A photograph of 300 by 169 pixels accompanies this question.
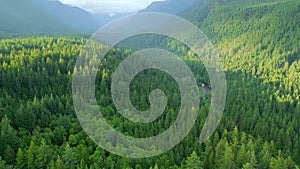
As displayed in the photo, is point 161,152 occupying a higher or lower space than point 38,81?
lower

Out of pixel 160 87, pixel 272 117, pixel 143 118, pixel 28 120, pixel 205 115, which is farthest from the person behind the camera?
pixel 160 87

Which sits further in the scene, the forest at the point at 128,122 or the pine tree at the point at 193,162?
the pine tree at the point at 193,162

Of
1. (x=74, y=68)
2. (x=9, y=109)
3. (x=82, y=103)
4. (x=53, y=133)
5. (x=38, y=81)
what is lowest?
(x=53, y=133)

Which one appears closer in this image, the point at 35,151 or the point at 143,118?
the point at 35,151

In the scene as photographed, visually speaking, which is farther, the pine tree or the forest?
the pine tree

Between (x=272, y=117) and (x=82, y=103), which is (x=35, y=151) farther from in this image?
(x=272, y=117)

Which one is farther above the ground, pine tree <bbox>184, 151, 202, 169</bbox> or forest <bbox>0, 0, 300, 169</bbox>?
Answer: forest <bbox>0, 0, 300, 169</bbox>

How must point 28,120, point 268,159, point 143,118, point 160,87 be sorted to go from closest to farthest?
point 268,159
point 28,120
point 143,118
point 160,87

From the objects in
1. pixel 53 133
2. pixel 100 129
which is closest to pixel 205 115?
pixel 100 129

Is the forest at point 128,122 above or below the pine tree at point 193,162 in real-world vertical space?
above

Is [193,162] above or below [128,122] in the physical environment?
below

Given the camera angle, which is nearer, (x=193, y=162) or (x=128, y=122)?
(x=193, y=162)
